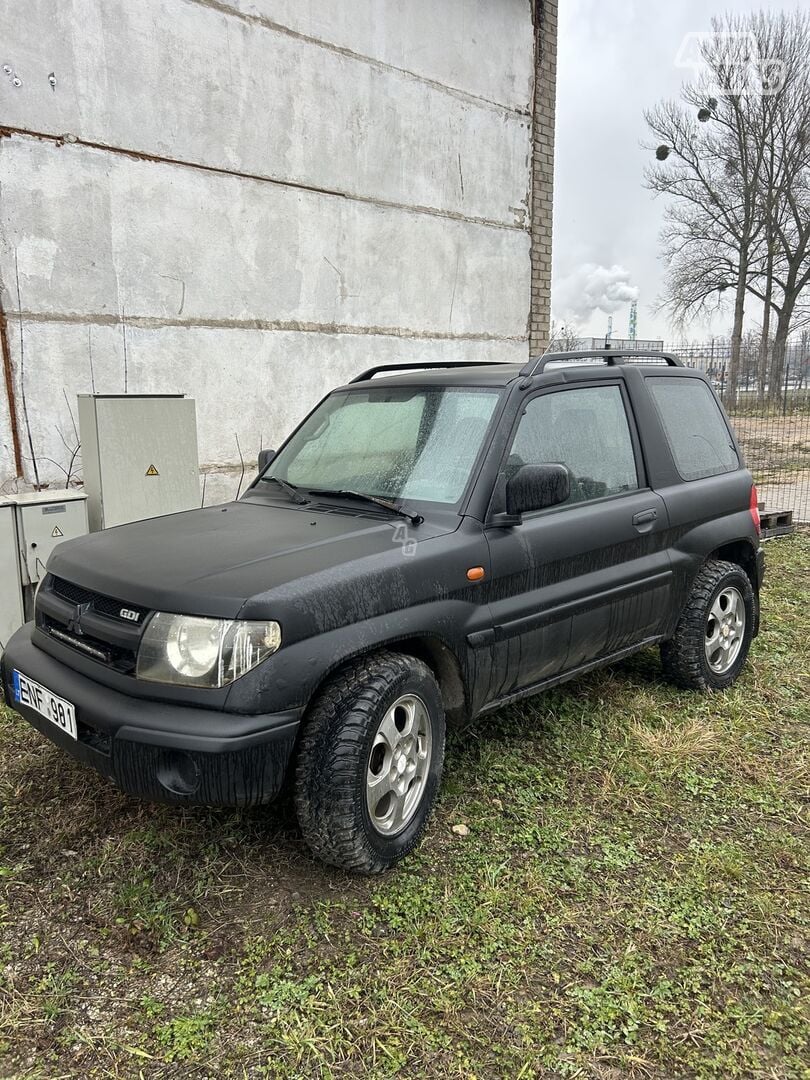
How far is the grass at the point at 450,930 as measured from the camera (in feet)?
7.03

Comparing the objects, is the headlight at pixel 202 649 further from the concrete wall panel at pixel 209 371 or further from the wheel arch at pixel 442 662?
the concrete wall panel at pixel 209 371

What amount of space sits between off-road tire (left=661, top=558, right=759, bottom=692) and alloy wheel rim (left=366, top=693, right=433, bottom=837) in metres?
1.88

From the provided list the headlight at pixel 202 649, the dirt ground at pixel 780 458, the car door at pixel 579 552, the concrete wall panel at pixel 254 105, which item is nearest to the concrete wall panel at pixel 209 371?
the concrete wall panel at pixel 254 105

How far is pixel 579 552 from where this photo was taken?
138 inches

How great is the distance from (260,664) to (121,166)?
4841 millimetres

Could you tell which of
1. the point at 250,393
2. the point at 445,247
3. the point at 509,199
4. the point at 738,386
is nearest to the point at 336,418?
the point at 250,393

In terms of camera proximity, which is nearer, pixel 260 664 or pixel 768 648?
pixel 260 664

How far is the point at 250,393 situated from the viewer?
22.6 ft

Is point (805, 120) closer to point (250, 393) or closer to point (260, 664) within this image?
point (250, 393)

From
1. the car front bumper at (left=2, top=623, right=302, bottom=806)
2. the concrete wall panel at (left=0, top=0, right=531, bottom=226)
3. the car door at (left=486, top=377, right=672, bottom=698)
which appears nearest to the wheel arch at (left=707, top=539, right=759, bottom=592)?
the car door at (left=486, top=377, right=672, bottom=698)

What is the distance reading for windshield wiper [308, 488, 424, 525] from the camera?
3.07 meters

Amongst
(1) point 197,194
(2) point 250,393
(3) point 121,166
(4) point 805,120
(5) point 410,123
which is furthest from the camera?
(4) point 805,120

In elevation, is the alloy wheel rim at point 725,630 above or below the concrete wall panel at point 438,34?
below

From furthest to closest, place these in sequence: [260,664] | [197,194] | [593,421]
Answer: [197,194]
[593,421]
[260,664]
